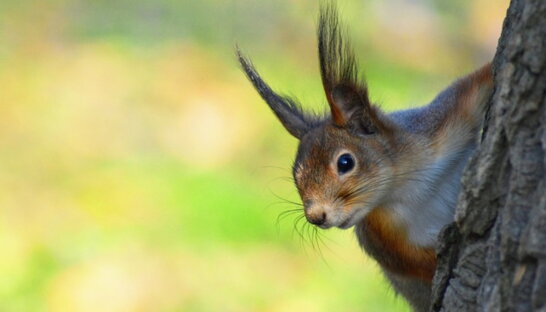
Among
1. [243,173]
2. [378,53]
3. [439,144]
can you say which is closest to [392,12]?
[378,53]

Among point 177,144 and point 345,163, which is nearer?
point 345,163

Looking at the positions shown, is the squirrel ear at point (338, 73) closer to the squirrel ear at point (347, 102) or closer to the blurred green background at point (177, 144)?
the squirrel ear at point (347, 102)

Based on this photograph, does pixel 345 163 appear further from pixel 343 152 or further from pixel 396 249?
pixel 396 249

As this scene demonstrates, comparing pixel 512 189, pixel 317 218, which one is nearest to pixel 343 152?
pixel 317 218

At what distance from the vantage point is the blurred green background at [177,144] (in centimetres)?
321

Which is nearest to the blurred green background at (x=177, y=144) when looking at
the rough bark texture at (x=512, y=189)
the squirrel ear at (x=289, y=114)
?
the squirrel ear at (x=289, y=114)

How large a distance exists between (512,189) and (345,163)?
550 millimetres

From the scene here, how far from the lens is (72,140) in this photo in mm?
3812

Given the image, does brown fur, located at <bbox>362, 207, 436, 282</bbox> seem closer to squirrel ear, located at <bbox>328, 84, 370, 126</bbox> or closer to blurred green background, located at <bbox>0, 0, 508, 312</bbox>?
squirrel ear, located at <bbox>328, 84, 370, 126</bbox>

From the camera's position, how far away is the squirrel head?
179 centimetres

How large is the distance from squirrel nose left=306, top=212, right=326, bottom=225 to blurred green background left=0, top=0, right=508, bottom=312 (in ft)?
2.81

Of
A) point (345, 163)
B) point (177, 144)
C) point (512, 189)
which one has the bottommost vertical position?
point (512, 189)

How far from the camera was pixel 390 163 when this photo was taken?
188 cm

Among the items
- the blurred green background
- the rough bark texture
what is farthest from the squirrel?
the blurred green background
